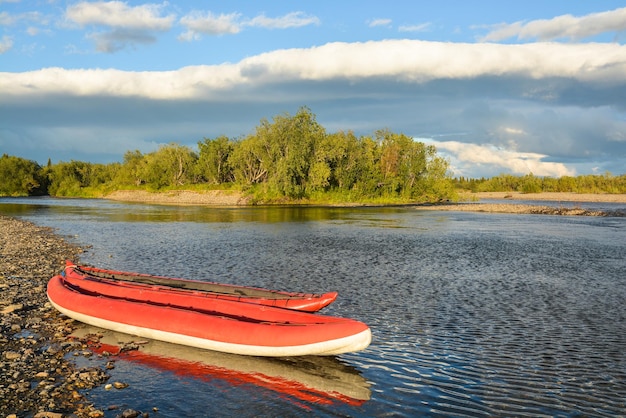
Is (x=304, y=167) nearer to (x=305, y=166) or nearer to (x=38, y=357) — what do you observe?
(x=305, y=166)

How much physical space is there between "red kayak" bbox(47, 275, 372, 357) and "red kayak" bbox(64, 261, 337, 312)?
0.88ft

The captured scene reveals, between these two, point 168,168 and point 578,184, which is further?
point 578,184

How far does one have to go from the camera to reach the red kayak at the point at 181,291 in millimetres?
15721

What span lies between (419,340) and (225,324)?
20.6 feet

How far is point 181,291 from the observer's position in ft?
55.0

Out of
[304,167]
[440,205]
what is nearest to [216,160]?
[304,167]

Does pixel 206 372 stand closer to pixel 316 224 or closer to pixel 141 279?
pixel 141 279

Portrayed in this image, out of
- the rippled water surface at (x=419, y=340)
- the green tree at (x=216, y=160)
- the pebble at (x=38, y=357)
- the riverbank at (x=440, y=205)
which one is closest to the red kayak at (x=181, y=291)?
the pebble at (x=38, y=357)

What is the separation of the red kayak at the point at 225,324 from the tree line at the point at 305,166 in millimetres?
91305

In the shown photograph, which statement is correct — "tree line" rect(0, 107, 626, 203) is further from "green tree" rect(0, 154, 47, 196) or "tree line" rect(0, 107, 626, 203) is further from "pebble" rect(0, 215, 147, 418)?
"pebble" rect(0, 215, 147, 418)

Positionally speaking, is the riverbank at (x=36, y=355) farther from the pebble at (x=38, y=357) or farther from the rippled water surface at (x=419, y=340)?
the rippled water surface at (x=419, y=340)

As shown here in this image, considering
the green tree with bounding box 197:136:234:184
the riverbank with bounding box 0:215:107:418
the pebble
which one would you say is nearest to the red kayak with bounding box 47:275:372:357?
the pebble

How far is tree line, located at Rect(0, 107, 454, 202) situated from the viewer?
112 metres

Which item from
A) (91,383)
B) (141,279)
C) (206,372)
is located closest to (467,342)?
(206,372)
